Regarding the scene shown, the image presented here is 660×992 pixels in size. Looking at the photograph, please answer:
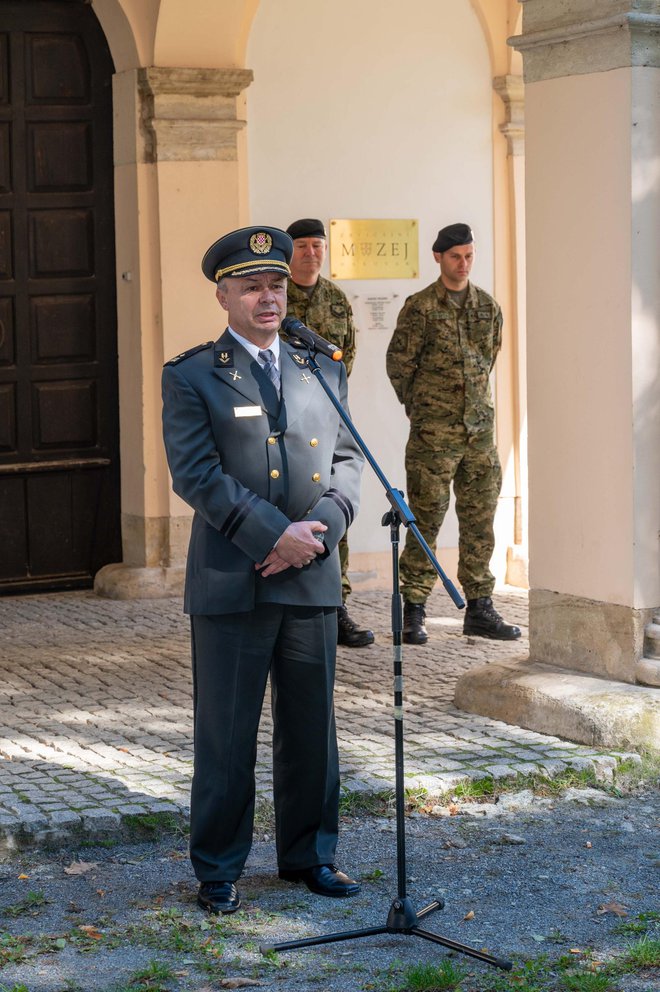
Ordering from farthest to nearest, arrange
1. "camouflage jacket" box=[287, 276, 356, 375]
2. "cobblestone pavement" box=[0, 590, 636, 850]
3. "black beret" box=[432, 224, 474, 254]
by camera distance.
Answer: "camouflage jacket" box=[287, 276, 356, 375], "black beret" box=[432, 224, 474, 254], "cobblestone pavement" box=[0, 590, 636, 850]

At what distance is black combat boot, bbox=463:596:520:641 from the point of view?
8828 mm

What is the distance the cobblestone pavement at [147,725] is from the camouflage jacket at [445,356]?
3.83ft

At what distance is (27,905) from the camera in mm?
4926

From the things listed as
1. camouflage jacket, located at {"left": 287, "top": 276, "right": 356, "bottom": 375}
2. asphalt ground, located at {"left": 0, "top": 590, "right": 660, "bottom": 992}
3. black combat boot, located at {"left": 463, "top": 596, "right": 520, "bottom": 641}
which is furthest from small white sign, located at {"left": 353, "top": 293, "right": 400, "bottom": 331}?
asphalt ground, located at {"left": 0, "top": 590, "right": 660, "bottom": 992}

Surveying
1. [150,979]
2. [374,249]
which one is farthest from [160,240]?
[150,979]

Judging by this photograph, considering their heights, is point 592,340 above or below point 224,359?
above

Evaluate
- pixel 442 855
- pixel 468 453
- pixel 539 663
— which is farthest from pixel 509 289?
pixel 442 855

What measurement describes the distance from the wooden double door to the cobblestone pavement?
0.85m

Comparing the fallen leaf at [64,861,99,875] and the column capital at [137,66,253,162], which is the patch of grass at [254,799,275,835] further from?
the column capital at [137,66,253,162]

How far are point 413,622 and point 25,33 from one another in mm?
4164

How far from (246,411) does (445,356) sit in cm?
416

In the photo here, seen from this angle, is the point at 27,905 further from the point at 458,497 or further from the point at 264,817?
the point at 458,497

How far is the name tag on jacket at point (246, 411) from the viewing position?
4754 mm

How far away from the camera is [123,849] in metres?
5.46
